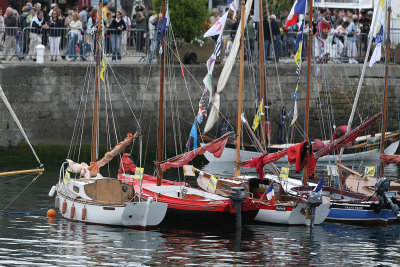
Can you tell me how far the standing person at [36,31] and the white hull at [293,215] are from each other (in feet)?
48.8

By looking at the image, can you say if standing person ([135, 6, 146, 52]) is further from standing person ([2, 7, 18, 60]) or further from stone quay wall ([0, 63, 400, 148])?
standing person ([2, 7, 18, 60])

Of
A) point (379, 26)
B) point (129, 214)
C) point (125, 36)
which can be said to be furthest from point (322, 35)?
point (129, 214)

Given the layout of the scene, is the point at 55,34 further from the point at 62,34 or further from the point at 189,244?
the point at 189,244

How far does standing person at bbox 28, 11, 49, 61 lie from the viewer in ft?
137

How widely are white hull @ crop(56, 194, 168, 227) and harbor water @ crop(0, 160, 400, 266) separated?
0.22 meters

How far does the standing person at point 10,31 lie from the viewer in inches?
1629

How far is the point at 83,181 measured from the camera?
99.7 ft

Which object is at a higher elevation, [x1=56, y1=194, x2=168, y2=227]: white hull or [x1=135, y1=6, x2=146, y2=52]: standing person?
[x1=135, y1=6, x2=146, y2=52]: standing person

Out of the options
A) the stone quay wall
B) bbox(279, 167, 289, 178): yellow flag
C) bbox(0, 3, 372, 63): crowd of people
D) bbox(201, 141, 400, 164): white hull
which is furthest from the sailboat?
bbox(201, 141, 400, 164): white hull

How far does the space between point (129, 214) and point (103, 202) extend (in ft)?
2.96

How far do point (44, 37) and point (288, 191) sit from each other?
1420 centimetres

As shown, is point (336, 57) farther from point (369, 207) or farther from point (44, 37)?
point (369, 207)

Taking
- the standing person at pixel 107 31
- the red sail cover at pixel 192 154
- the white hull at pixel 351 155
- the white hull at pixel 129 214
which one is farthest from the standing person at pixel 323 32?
the white hull at pixel 129 214

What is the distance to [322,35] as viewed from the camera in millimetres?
44062
